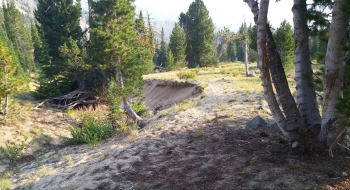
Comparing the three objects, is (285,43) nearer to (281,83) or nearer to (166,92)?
(166,92)

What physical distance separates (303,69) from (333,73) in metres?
0.77

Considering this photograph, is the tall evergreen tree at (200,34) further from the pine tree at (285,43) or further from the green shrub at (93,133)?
the green shrub at (93,133)

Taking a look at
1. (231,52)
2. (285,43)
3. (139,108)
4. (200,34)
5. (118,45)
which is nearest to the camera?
(118,45)

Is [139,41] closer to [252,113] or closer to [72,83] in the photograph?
[72,83]

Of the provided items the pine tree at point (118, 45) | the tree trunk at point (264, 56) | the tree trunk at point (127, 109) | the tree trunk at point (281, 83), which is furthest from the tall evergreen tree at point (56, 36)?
the tree trunk at point (281, 83)

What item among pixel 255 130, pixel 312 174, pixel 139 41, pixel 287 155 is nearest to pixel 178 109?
pixel 255 130

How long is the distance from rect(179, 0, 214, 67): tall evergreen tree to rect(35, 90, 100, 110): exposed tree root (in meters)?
22.4

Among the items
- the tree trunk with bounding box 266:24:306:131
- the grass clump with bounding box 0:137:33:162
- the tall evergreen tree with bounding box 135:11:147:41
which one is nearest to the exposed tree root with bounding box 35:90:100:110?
the tall evergreen tree with bounding box 135:11:147:41

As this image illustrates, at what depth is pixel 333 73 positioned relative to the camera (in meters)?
4.27

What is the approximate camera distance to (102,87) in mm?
19141

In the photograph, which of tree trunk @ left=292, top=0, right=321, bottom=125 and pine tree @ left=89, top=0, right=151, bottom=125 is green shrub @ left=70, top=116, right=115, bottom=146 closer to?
pine tree @ left=89, top=0, right=151, bottom=125

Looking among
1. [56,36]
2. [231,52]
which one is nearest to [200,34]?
[56,36]

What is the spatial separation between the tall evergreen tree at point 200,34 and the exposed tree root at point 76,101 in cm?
2244

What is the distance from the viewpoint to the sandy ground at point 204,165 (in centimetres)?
439
